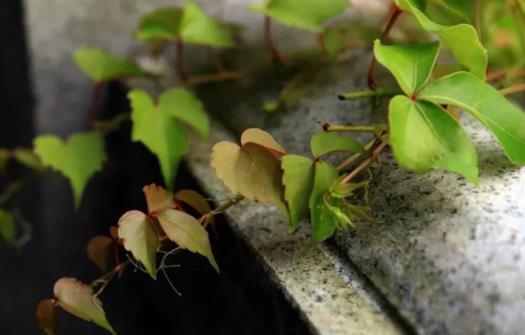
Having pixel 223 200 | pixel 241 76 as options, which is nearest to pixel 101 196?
pixel 241 76

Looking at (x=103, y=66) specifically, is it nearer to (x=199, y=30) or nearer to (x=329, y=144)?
(x=199, y=30)

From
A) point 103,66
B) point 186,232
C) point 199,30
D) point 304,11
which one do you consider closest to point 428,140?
point 186,232

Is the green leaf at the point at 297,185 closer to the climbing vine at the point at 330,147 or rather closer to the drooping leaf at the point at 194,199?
the climbing vine at the point at 330,147

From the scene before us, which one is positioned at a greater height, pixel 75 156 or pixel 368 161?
pixel 368 161

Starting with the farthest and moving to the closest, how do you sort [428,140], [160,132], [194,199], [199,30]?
1. [199,30]
2. [160,132]
3. [194,199]
4. [428,140]

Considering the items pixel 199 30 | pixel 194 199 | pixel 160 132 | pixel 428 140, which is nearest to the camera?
pixel 428 140

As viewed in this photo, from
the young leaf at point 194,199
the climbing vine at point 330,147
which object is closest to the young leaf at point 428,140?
the climbing vine at point 330,147
